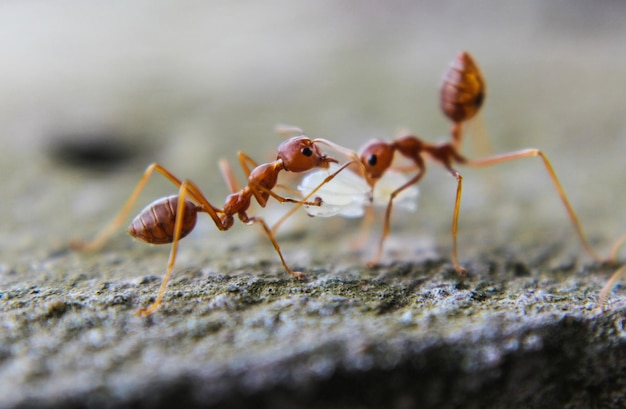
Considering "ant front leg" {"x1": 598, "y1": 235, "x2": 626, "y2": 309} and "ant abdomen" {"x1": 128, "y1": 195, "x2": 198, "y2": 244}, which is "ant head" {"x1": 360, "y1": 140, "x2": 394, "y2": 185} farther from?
"ant front leg" {"x1": 598, "y1": 235, "x2": 626, "y2": 309}

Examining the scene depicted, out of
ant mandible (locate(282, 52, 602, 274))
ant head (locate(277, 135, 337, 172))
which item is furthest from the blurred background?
ant head (locate(277, 135, 337, 172))

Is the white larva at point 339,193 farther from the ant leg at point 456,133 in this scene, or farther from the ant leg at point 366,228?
the ant leg at point 456,133

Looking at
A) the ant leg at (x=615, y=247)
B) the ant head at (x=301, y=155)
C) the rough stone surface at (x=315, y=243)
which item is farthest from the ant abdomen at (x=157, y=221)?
the ant leg at (x=615, y=247)

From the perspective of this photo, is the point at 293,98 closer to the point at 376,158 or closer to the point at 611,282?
the point at 376,158

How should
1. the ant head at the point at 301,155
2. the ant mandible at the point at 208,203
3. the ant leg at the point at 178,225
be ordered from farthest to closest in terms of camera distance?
the ant head at the point at 301,155 → the ant mandible at the point at 208,203 → the ant leg at the point at 178,225

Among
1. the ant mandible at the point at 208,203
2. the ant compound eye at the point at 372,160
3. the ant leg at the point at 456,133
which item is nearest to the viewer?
the ant mandible at the point at 208,203

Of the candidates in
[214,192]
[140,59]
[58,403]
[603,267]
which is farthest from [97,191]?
[140,59]

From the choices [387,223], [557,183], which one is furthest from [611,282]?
[387,223]
